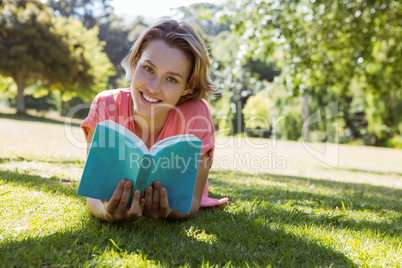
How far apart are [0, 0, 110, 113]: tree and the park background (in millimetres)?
79

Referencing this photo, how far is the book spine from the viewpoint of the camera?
5.15ft

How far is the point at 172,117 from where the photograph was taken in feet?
8.14

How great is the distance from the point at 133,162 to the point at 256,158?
298 inches

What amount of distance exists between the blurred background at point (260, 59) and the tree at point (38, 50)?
6cm

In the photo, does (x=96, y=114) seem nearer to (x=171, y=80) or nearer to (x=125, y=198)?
(x=171, y=80)

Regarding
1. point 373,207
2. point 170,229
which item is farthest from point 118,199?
point 373,207

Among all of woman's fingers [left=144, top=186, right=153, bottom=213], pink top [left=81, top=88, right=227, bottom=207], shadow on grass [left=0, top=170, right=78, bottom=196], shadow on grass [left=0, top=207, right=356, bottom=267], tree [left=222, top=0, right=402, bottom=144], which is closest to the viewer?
shadow on grass [left=0, top=207, right=356, bottom=267]

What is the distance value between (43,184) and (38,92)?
26511mm

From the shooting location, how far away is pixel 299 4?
8.71 m

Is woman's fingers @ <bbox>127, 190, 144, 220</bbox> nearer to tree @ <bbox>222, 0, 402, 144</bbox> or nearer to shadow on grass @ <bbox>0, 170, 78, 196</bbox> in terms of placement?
shadow on grass @ <bbox>0, 170, 78, 196</bbox>

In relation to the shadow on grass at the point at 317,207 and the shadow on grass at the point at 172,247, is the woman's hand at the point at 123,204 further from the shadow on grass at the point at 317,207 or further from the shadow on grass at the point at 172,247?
the shadow on grass at the point at 317,207

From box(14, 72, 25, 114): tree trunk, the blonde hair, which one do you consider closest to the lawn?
the blonde hair

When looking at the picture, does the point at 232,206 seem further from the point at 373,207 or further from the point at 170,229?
the point at 373,207

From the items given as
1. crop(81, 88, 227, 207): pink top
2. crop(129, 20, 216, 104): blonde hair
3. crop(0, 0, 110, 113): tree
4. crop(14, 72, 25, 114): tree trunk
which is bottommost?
crop(81, 88, 227, 207): pink top
